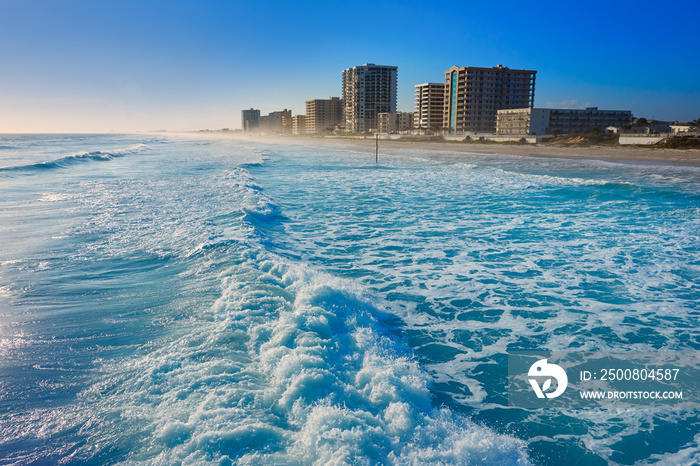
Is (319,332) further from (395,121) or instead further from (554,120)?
(395,121)

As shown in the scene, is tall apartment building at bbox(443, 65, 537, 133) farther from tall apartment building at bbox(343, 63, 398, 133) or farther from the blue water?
the blue water

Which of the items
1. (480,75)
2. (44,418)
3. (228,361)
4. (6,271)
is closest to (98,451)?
(44,418)

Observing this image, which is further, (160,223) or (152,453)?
(160,223)

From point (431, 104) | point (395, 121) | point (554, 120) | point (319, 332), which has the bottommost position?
point (319, 332)

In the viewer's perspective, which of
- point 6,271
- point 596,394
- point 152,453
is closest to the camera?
point 152,453

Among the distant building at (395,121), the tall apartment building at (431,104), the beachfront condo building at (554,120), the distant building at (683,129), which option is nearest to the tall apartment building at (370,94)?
the distant building at (395,121)

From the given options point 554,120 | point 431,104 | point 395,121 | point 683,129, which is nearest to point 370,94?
point 395,121

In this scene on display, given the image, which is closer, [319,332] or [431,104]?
[319,332]

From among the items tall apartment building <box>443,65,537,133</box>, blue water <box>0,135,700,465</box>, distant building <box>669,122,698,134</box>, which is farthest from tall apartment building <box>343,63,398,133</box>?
blue water <box>0,135,700,465</box>

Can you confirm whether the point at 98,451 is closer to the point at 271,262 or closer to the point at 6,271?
the point at 271,262
